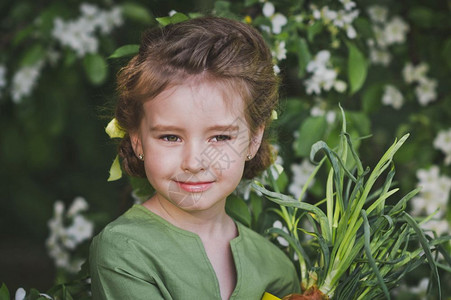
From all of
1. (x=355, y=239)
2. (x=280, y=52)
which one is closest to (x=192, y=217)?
(x=355, y=239)

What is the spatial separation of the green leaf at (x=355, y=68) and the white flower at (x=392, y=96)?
1.15 feet

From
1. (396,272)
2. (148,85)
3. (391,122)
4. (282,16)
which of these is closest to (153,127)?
(148,85)

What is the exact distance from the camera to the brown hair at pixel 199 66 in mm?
1258

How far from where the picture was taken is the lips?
1.26m

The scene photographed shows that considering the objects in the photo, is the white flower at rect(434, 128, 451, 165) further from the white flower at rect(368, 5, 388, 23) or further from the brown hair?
the brown hair

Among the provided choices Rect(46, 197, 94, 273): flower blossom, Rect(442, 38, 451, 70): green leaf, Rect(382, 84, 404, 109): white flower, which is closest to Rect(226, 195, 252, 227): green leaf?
Rect(46, 197, 94, 273): flower blossom

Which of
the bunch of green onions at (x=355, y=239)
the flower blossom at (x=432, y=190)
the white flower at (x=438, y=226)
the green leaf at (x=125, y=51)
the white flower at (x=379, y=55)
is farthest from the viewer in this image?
the white flower at (x=379, y=55)

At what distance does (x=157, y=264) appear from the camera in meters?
1.28

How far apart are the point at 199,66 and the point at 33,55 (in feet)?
4.23

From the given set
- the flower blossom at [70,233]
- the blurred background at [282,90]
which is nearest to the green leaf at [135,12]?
the blurred background at [282,90]

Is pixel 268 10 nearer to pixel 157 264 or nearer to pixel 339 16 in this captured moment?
pixel 339 16

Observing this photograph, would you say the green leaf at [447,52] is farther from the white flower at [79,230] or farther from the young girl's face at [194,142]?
the white flower at [79,230]

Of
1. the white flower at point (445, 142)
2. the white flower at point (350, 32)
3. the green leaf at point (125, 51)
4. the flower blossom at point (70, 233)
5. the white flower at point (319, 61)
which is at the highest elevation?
the green leaf at point (125, 51)

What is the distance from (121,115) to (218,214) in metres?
0.30
